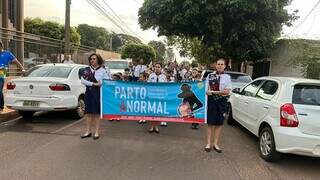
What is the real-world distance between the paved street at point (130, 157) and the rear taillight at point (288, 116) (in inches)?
31.1

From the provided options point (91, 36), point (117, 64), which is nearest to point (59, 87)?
point (117, 64)

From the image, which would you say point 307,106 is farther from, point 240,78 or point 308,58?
point 308,58

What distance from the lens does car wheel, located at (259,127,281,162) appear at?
22.9ft

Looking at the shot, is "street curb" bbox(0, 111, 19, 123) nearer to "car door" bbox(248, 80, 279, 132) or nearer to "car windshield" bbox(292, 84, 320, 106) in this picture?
"car door" bbox(248, 80, 279, 132)

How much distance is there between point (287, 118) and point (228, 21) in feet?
46.2

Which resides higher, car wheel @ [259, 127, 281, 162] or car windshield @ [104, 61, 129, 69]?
car windshield @ [104, 61, 129, 69]

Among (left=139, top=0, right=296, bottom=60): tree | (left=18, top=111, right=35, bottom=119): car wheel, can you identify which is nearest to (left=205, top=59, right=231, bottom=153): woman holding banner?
(left=18, top=111, right=35, bottom=119): car wheel

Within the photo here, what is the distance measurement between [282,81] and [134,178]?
11.5ft

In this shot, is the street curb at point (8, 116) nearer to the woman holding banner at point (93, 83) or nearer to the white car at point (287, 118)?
the woman holding banner at point (93, 83)

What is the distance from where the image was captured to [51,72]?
34.3 feet

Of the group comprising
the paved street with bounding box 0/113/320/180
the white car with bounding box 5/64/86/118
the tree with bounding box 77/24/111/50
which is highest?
the tree with bounding box 77/24/111/50

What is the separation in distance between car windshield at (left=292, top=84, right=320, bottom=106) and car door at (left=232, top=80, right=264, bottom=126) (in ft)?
5.15

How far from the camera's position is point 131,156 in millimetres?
7020

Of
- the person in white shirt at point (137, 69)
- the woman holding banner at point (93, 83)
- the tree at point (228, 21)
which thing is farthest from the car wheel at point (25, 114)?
the tree at point (228, 21)
